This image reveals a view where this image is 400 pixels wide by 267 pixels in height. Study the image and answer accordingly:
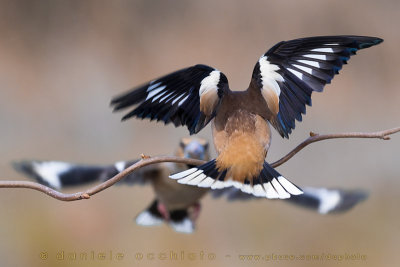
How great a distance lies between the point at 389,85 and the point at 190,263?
146 cm

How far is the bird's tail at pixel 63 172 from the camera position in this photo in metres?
1.85

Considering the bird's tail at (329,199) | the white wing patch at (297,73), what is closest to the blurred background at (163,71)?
the bird's tail at (329,199)

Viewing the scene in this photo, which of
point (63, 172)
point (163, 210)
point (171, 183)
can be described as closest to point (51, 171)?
point (63, 172)

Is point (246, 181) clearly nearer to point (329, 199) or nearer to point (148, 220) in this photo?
point (329, 199)

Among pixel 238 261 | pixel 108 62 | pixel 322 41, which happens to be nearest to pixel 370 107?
pixel 238 261

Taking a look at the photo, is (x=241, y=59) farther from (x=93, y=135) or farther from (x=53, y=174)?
(x=53, y=174)

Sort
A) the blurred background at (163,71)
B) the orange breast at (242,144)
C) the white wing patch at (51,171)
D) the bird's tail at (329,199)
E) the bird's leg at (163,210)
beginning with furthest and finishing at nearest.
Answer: the blurred background at (163,71), the bird's leg at (163,210), the bird's tail at (329,199), the white wing patch at (51,171), the orange breast at (242,144)

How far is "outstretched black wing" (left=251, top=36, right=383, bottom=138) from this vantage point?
106 centimetres

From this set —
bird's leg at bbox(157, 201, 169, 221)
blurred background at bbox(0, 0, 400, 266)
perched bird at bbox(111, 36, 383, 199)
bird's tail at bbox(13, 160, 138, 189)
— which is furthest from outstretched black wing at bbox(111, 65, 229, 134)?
blurred background at bbox(0, 0, 400, 266)

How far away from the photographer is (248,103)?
123cm

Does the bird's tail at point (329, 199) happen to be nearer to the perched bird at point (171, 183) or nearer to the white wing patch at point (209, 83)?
the perched bird at point (171, 183)

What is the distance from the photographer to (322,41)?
3.46ft

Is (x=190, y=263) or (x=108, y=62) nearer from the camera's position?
(x=190, y=263)

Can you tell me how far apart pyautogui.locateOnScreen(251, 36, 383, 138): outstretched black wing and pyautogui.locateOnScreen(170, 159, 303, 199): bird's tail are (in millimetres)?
81
